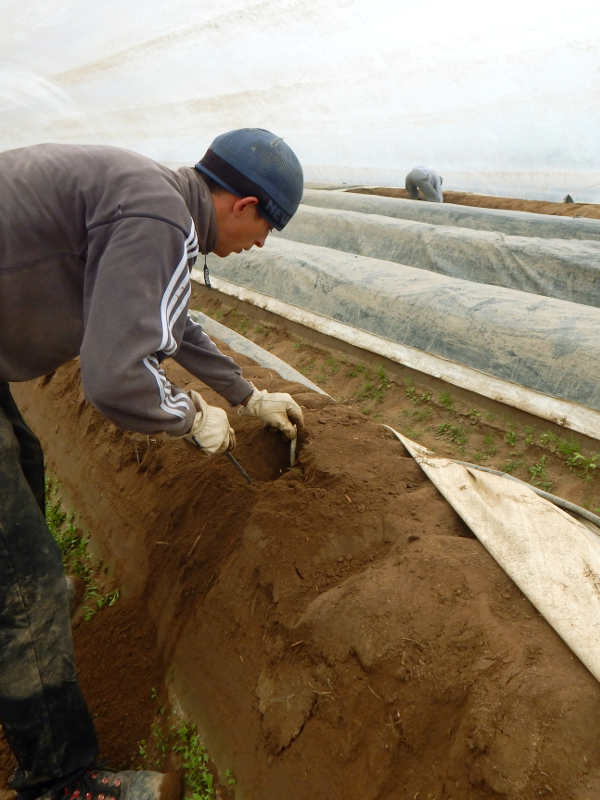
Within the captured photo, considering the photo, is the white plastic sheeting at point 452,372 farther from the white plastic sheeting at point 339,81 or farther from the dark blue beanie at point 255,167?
the white plastic sheeting at point 339,81

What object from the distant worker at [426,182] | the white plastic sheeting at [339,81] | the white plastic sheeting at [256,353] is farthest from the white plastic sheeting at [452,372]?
the white plastic sheeting at [339,81]

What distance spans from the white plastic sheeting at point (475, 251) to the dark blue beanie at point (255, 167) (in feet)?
13.7

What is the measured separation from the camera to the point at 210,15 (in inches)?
411

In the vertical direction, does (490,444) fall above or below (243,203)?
below

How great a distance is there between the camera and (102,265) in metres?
1.47

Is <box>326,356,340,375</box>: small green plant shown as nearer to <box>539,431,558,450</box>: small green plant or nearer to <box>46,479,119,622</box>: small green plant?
<box>539,431,558,450</box>: small green plant

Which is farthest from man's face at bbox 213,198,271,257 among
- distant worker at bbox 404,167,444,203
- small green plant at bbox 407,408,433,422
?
distant worker at bbox 404,167,444,203

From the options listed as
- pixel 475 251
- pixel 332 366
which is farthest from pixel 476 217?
pixel 332 366

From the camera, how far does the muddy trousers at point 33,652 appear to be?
5.42 feet

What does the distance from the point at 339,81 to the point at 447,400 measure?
8.65 m

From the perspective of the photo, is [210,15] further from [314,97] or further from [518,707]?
[518,707]

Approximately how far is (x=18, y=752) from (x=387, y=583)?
1208 millimetres

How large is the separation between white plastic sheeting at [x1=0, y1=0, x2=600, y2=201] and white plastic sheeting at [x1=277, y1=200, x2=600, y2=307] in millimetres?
4038

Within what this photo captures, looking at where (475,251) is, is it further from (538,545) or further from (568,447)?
(538,545)
